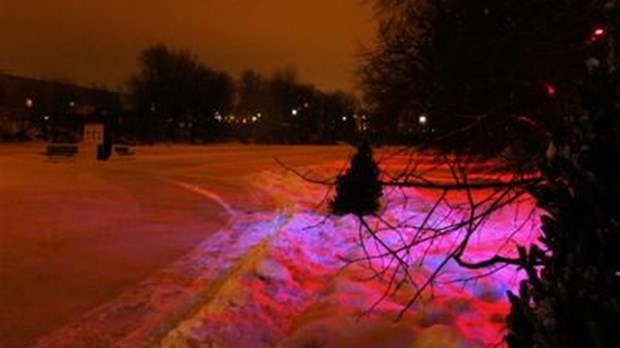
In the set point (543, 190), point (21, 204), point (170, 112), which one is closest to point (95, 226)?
point (21, 204)

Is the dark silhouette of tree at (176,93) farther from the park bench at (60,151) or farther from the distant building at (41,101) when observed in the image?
the park bench at (60,151)

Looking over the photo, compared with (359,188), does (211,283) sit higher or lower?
lower

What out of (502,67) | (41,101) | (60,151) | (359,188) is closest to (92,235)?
(359,188)

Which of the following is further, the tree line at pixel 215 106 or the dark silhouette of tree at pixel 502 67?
the tree line at pixel 215 106

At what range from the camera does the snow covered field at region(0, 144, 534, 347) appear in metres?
6.88

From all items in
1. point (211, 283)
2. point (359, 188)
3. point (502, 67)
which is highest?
point (502, 67)

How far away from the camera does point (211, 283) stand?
9750 mm

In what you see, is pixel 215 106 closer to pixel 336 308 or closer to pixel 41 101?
pixel 41 101

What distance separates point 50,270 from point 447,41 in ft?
19.9

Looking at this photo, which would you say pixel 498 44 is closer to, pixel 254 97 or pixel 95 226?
pixel 95 226

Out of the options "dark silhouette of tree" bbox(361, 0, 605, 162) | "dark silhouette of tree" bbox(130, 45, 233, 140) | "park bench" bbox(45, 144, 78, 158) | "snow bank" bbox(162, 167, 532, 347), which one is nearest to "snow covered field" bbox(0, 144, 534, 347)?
"snow bank" bbox(162, 167, 532, 347)

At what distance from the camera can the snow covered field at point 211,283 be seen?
6883 millimetres

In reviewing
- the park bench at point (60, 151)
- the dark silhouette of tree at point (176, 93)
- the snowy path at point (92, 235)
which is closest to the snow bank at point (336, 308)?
the snowy path at point (92, 235)

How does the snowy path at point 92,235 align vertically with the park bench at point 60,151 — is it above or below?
above
